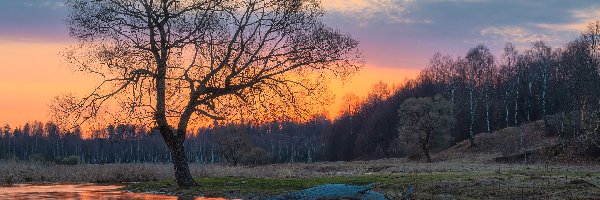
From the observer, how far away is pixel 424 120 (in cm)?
7762

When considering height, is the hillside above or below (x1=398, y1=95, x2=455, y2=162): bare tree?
below

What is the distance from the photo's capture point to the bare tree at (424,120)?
7781 centimetres

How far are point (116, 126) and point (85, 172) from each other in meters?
15.5

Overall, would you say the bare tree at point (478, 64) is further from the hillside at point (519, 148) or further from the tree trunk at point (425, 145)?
the tree trunk at point (425, 145)

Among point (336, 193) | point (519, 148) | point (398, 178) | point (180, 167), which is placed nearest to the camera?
point (336, 193)

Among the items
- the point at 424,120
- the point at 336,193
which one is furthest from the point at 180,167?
the point at 424,120

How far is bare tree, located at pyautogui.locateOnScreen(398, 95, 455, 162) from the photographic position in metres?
77.8

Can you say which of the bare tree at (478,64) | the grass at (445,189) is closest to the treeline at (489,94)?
the bare tree at (478,64)

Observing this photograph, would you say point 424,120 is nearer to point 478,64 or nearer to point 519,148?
point 519,148

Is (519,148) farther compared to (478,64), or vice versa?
(478,64)

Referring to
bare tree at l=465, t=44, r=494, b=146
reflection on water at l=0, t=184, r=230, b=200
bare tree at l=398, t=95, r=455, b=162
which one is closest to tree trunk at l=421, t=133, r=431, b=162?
bare tree at l=398, t=95, r=455, b=162

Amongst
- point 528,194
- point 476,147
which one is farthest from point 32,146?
point 528,194

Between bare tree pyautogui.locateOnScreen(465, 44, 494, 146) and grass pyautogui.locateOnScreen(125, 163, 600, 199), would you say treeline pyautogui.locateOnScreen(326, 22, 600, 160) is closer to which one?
bare tree pyautogui.locateOnScreen(465, 44, 494, 146)

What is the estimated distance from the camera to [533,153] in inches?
2699
